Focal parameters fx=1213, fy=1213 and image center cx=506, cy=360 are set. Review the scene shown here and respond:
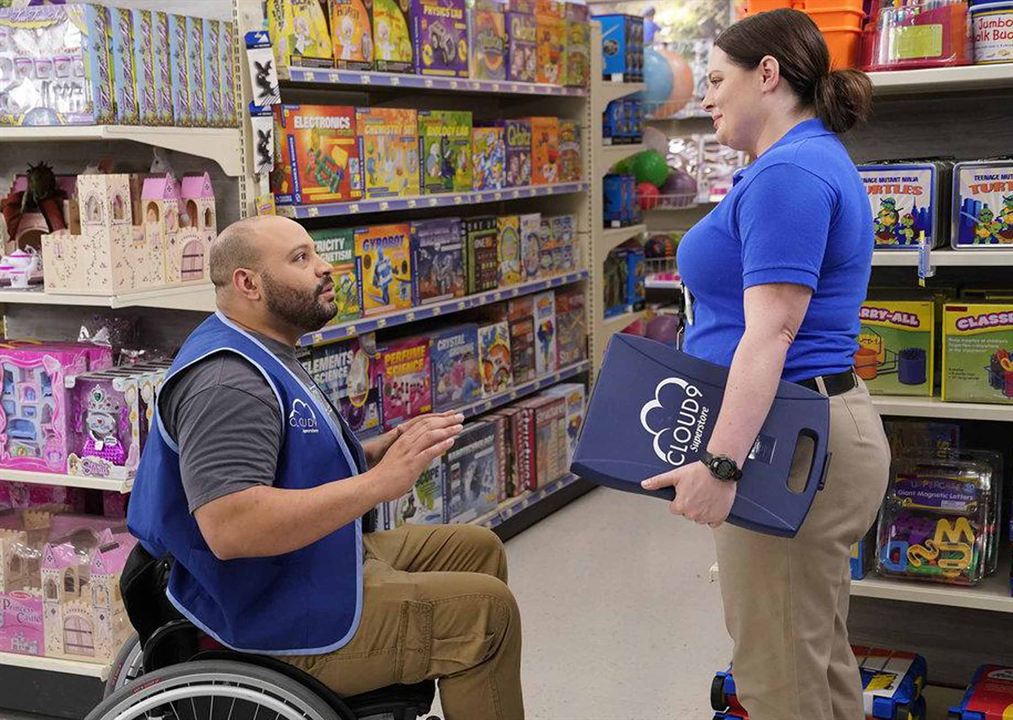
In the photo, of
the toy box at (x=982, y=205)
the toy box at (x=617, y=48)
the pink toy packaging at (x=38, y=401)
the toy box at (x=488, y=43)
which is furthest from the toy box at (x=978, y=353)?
the toy box at (x=617, y=48)

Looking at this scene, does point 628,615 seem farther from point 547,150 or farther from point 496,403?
point 547,150

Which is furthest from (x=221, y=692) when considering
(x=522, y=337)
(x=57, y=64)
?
(x=522, y=337)

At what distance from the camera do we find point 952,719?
9.82ft

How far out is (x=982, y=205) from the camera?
2.95m

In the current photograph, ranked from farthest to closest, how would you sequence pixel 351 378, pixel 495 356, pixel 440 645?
pixel 495 356, pixel 351 378, pixel 440 645

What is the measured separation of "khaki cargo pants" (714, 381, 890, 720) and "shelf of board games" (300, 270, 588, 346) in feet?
6.43

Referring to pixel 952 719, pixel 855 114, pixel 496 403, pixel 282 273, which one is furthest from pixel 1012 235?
pixel 496 403

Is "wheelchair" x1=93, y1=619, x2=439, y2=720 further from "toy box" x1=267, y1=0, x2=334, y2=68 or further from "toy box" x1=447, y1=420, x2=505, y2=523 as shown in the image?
"toy box" x1=447, y1=420, x2=505, y2=523

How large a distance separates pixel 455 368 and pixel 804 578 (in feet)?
8.85

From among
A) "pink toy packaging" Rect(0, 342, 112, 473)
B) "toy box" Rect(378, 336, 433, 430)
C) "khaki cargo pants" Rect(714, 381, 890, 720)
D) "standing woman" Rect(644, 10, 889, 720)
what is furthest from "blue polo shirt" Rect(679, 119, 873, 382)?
"toy box" Rect(378, 336, 433, 430)

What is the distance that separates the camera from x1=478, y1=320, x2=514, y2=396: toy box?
501 centimetres

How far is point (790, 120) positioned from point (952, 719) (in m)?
1.62

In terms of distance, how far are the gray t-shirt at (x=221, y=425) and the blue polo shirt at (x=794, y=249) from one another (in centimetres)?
83

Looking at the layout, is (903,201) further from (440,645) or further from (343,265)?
(343,265)
